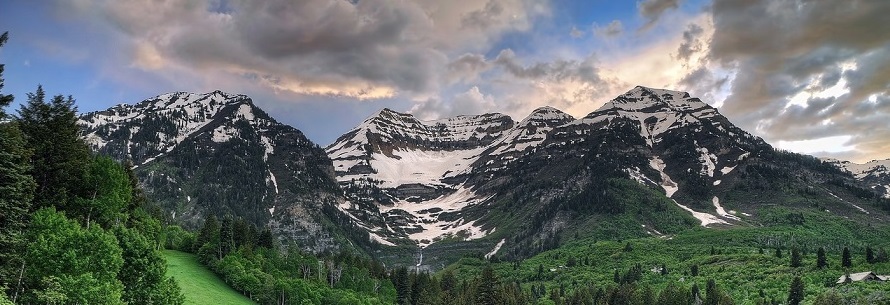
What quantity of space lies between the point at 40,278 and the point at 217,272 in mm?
61932

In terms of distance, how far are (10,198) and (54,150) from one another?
14924 millimetres

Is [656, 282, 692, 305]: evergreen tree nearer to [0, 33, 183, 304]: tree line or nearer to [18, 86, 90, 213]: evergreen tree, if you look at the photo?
[0, 33, 183, 304]: tree line

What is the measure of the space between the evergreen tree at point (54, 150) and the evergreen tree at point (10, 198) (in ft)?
29.6

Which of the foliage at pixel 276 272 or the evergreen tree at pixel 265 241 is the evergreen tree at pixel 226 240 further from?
the evergreen tree at pixel 265 241

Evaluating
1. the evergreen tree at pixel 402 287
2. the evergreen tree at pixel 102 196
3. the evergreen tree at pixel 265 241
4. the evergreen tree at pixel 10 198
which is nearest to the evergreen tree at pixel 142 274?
the evergreen tree at pixel 102 196

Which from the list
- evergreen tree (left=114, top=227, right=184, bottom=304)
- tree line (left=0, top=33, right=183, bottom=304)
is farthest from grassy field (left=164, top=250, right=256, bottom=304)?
evergreen tree (left=114, top=227, right=184, bottom=304)

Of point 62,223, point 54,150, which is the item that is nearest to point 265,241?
point 54,150

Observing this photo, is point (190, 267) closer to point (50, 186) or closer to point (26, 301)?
point (50, 186)

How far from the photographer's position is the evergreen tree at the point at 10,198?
44.0m

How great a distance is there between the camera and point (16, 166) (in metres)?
45.8

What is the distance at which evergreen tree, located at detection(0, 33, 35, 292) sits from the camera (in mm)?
44031

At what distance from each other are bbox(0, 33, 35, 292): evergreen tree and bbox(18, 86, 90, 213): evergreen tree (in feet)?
29.6

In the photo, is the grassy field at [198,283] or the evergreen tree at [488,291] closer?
the grassy field at [198,283]

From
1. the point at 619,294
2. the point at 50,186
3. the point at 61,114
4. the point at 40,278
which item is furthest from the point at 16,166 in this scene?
the point at 619,294
